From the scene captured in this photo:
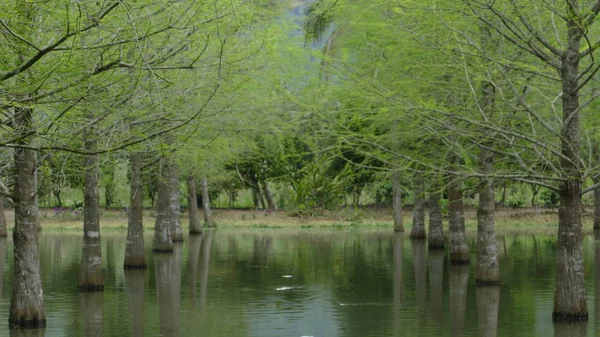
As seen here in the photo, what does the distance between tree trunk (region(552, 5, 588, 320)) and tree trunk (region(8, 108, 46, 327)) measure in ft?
31.8

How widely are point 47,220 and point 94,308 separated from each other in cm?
3972

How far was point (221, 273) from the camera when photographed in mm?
29406

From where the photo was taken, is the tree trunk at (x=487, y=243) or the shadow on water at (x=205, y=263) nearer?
the shadow on water at (x=205, y=263)

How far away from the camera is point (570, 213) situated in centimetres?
1748

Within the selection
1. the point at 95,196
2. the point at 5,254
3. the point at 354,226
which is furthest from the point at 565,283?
the point at 354,226

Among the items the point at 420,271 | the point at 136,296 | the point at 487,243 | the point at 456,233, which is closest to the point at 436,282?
the point at 487,243

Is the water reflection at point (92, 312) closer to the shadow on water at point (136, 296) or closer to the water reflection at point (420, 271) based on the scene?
the shadow on water at point (136, 296)

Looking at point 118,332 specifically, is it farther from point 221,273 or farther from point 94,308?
point 221,273

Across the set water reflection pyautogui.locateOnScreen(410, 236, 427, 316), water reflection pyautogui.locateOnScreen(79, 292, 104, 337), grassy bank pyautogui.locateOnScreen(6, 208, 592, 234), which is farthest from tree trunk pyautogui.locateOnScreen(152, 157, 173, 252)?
grassy bank pyautogui.locateOnScreen(6, 208, 592, 234)

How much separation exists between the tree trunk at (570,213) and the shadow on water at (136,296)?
7.87m

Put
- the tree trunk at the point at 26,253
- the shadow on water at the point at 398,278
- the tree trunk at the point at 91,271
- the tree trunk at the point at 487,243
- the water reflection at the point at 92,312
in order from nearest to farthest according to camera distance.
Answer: the tree trunk at the point at 26,253 → the water reflection at the point at 92,312 → the shadow on water at the point at 398,278 → the tree trunk at the point at 91,271 → the tree trunk at the point at 487,243

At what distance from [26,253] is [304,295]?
8.26m

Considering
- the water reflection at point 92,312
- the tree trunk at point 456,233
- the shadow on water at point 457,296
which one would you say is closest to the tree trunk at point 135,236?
the water reflection at point 92,312

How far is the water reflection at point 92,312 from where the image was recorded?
58.1 ft
